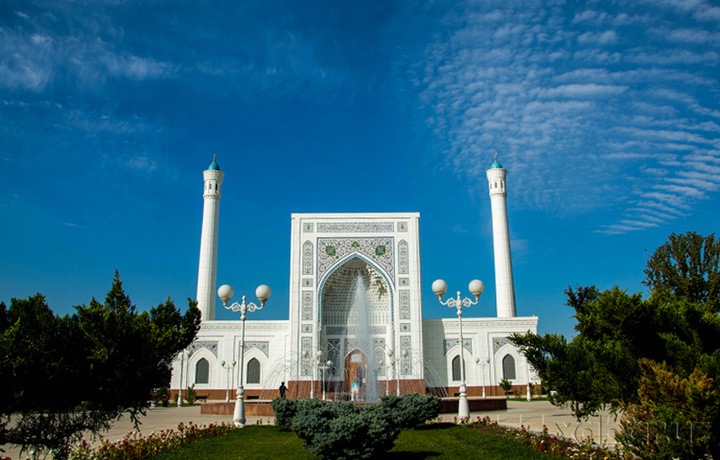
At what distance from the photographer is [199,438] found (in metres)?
10.1

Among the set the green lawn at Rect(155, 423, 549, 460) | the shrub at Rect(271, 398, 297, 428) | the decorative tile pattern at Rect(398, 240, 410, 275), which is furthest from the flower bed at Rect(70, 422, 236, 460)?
the decorative tile pattern at Rect(398, 240, 410, 275)

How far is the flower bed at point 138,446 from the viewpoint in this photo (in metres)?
7.41

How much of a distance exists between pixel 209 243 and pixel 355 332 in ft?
27.9

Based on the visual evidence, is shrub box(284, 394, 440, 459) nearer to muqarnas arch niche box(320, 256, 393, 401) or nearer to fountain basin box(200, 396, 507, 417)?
fountain basin box(200, 396, 507, 417)

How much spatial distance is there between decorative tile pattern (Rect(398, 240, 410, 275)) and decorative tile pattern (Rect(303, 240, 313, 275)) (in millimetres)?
3947

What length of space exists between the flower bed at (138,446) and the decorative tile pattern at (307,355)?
11.9m

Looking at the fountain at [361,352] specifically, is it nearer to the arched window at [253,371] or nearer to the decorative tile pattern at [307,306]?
the decorative tile pattern at [307,306]

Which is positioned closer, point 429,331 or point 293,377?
point 293,377

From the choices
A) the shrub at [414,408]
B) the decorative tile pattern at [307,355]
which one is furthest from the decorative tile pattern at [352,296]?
the shrub at [414,408]

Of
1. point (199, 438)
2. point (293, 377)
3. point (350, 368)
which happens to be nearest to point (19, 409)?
point (199, 438)

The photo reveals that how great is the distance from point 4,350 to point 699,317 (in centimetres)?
878

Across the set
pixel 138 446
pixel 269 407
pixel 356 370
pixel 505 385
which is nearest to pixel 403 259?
pixel 356 370

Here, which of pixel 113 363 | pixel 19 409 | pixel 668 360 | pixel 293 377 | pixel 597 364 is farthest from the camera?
pixel 293 377

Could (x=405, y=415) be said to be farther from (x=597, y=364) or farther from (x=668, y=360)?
(x=668, y=360)
